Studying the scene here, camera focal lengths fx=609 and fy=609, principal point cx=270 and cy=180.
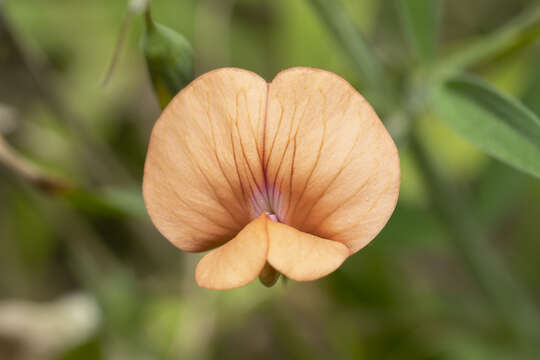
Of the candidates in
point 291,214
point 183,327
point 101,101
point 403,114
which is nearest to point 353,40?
point 403,114

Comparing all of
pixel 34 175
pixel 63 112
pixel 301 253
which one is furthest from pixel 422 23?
pixel 63 112

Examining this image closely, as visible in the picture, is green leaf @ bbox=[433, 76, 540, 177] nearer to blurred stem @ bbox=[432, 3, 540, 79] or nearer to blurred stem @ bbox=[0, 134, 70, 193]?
blurred stem @ bbox=[432, 3, 540, 79]

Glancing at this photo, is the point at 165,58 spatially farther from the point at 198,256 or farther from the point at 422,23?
the point at 198,256

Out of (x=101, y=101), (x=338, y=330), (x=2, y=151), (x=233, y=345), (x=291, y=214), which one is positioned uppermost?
(x=291, y=214)

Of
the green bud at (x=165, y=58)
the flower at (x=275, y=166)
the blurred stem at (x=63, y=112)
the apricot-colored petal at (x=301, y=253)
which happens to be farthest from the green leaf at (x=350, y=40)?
the blurred stem at (x=63, y=112)

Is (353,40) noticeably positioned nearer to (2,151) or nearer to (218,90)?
(218,90)

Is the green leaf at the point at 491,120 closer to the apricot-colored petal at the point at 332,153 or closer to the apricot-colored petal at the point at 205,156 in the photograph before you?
the apricot-colored petal at the point at 332,153
